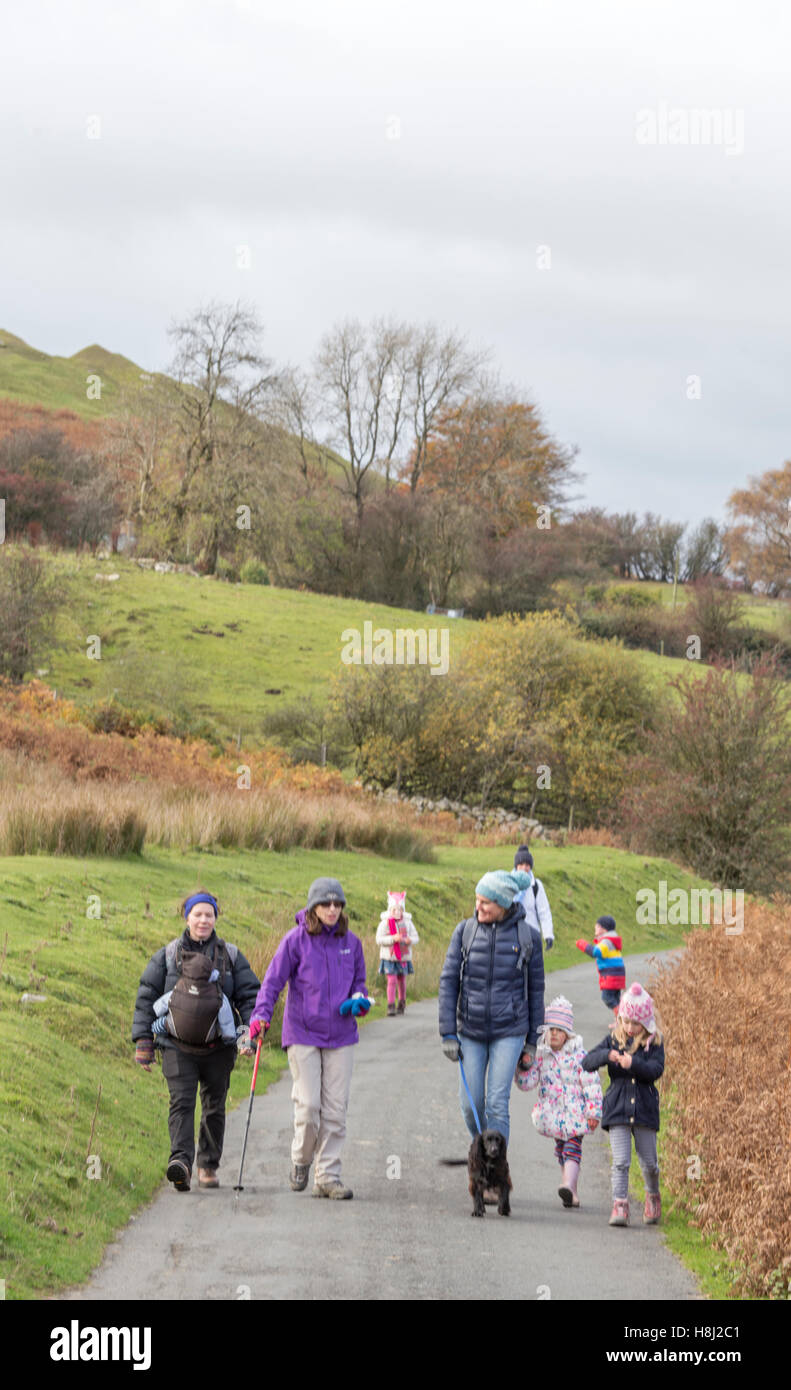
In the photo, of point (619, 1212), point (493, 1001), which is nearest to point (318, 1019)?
point (493, 1001)

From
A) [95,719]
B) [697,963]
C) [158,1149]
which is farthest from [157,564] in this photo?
[158,1149]

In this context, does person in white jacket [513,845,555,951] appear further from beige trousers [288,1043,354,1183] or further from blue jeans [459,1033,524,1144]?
beige trousers [288,1043,354,1183]

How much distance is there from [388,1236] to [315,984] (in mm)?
1796

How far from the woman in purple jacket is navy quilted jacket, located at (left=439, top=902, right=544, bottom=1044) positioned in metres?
0.60

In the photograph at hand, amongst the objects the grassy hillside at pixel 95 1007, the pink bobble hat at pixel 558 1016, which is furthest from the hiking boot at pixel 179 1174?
the pink bobble hat at pixel 558 1016

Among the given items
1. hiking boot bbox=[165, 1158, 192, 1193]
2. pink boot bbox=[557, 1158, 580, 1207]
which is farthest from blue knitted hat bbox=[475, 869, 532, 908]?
hiking boot bbox=[165, 1158, 192, 1193]

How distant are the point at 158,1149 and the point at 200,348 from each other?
65.9 m

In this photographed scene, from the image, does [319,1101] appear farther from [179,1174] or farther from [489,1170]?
[489,1170]

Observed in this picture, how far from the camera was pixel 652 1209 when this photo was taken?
9469 millimetres

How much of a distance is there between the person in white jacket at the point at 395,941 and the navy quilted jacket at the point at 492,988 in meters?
8.87

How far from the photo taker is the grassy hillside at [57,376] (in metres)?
136

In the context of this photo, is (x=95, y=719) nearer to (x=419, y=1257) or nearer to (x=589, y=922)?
(x=589, y=922)

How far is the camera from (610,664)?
53969 millimetres

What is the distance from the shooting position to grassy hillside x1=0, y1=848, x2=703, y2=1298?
8.48 metres
